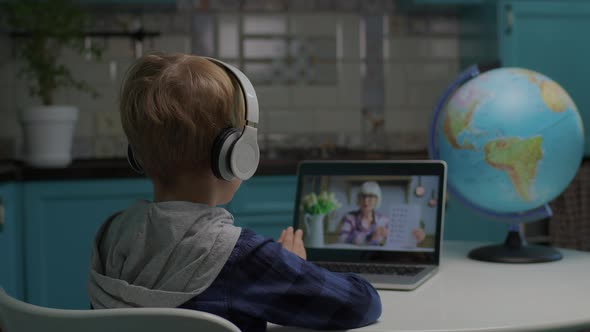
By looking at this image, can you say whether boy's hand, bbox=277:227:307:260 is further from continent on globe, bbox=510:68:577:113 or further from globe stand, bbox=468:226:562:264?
continent on globe, bbox=510:68:577:113

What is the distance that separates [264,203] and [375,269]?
1534mm

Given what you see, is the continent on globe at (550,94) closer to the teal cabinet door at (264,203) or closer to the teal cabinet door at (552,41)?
the teal cabinet door at (264,203)

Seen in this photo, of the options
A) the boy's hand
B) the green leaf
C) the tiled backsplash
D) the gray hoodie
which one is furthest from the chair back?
the tiled backsplash

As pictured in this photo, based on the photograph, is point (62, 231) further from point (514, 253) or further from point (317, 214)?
point (514, 253)

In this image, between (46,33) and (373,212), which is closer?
(373,212)

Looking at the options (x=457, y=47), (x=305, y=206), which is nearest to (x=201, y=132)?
(x=305, y=206)

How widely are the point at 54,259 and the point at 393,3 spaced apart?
1.86 metres

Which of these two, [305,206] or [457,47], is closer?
[305,206]

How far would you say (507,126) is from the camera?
156 centimetres

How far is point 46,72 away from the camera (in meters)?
3.01

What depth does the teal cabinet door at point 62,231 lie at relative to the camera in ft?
9.28

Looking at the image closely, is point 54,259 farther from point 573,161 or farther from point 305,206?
point 573,161

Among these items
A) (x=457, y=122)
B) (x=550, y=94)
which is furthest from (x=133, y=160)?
(x=550, y=94)

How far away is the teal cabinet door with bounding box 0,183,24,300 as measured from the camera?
265 cm
